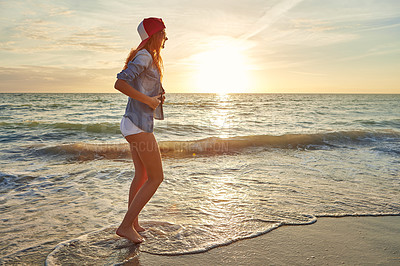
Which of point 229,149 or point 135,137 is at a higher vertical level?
point 135,137

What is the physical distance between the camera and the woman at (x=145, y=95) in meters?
2.45

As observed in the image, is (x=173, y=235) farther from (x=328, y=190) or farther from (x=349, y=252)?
(x=328, y=190)

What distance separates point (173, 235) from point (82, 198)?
80.2 inches

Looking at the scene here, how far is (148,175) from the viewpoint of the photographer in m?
2.72

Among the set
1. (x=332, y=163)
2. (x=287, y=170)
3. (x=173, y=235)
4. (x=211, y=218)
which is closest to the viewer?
(x=173, y=235)

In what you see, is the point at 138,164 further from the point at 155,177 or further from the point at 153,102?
the point at 153,102

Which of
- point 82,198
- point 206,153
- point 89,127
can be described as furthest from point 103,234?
point 89,127

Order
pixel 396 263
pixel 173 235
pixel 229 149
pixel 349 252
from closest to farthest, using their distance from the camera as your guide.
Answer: pixel 396 263 → pixel 349 252 → pixel 173 235 → pixel 229 149

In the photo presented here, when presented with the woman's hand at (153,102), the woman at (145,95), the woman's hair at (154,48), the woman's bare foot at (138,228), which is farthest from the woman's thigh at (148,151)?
the woman's bare foot at (138,228)

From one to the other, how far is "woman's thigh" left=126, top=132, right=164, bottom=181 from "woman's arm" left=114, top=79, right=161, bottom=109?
0.92 feet

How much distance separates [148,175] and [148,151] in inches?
9.3

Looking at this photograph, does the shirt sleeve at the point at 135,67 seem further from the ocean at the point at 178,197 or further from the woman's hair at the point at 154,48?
the ocean at the point at 178,197

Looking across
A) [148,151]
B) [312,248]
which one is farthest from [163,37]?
[312,248]

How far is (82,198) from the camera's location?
446 centimetres
